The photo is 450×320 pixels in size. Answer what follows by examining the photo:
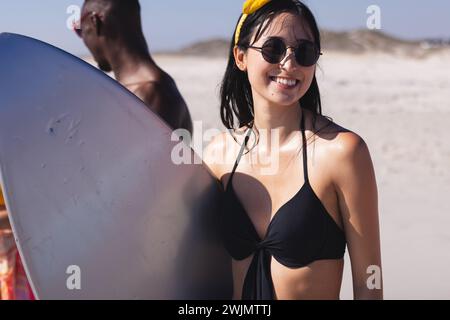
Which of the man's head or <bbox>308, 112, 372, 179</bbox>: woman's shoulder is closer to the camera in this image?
<bbox>308, 112, 372, 179</bbox>: woman's shoulder

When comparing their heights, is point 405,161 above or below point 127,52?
above

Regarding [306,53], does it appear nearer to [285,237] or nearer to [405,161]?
[285,237]

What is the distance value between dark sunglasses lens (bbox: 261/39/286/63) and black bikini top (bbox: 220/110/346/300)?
206 millimetres

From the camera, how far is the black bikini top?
178cm

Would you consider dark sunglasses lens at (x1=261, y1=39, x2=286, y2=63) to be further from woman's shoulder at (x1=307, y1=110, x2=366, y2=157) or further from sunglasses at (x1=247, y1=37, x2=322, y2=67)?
woman's shoulder at (x1=307, y1=110, x2=366, y2=157)

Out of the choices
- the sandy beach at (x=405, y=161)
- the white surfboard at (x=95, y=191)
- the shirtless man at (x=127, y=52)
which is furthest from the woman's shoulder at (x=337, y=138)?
the shirtless man at (x=127, y=52)

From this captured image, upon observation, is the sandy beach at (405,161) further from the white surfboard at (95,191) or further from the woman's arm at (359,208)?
the woman's arm at (359,208)

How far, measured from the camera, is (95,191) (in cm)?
185

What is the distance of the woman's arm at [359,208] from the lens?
5.73 ft

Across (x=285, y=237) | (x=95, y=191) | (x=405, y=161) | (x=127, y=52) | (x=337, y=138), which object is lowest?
(x=285, y=237)

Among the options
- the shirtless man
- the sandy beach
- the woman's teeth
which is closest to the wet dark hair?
the woman's teeth

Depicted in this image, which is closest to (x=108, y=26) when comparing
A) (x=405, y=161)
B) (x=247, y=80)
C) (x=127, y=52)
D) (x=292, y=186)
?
(x=127, y=52)

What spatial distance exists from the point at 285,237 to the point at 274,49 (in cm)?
49

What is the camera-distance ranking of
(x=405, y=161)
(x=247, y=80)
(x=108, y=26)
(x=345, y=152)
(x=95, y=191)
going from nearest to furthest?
(x=345, y=152) → (x=95, y=191) → (x=247, y=80) → (x=108, y=26) → (x=405, y=161)
